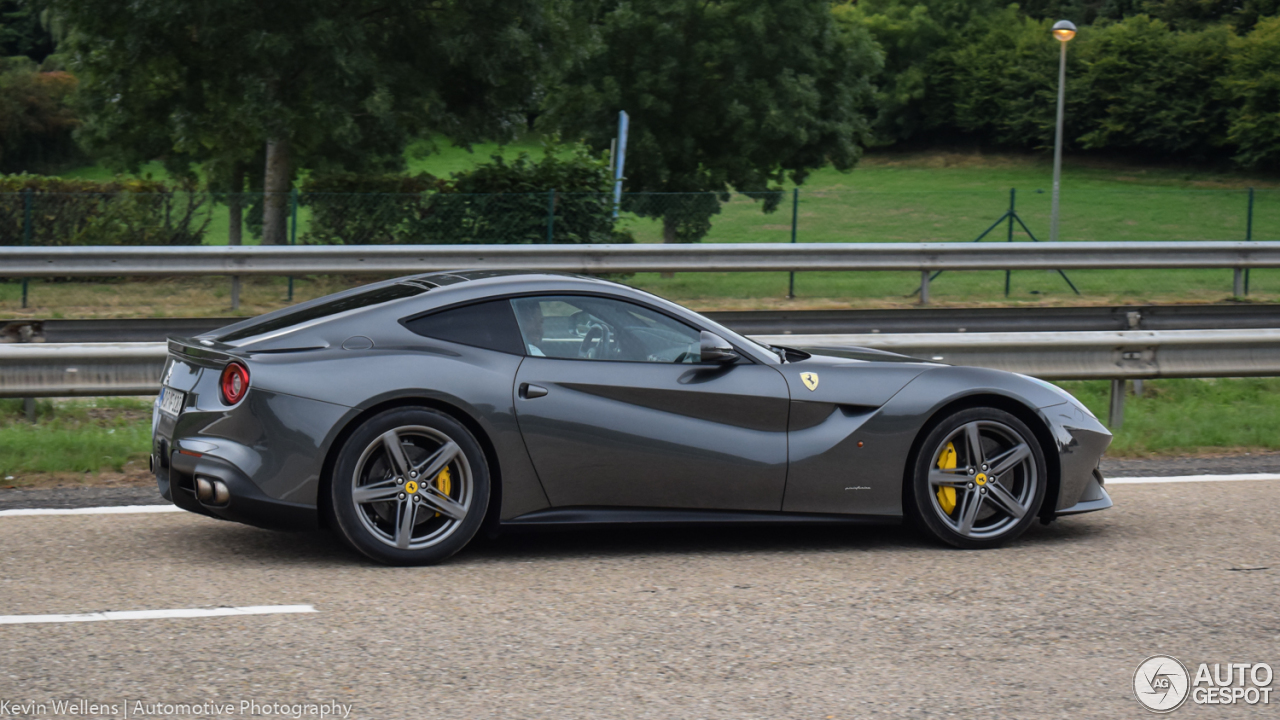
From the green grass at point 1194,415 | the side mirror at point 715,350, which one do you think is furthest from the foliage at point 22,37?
the side mirror at point 715,350

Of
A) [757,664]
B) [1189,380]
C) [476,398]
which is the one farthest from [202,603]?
[1189,380]

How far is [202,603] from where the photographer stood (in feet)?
15.7

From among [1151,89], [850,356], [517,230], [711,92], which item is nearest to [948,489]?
[850,356]

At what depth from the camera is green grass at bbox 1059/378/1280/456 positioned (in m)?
8.41

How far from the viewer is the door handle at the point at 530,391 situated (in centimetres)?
540

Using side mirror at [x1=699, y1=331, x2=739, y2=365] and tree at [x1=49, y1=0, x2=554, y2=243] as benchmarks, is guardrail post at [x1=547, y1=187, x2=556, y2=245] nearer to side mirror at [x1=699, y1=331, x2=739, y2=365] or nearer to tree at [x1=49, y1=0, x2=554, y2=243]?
tree at [x1=49, y1=0, x2=554, y2=243]

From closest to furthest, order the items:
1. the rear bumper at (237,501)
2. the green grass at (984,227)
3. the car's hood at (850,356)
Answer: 1. the rear bumper at (237,501)
2. the car's hood at (850,356)
3. the green grass at (984,227)

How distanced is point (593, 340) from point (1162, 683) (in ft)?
8.59

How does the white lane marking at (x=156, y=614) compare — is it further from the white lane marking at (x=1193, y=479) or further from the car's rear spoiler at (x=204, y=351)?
the white lane marking at (x=1193, y=479)

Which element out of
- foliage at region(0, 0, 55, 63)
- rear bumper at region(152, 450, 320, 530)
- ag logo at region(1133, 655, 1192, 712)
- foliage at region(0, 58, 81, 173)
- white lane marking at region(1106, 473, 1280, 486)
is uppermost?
foliage at region(0, 0, 55, 63)

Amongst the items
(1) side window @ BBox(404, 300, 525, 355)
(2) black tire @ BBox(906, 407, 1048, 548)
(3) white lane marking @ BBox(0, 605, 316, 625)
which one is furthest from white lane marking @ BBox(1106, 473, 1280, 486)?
(3) white lane marking @ BBox(0, 605, 316, 625)

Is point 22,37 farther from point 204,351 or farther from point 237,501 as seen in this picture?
point 237,501

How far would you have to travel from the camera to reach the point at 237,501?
17.0 feet

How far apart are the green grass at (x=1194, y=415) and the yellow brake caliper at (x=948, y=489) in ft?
9.03
